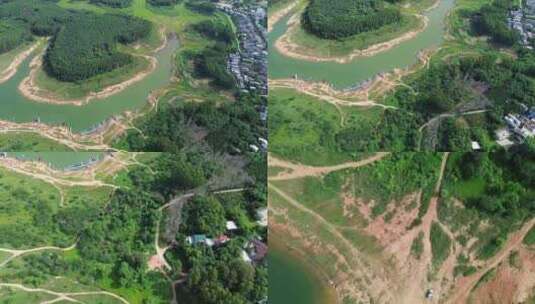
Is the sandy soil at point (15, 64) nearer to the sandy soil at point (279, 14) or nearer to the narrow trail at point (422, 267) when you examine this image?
Answer: the sandy soil at point (279, 14)

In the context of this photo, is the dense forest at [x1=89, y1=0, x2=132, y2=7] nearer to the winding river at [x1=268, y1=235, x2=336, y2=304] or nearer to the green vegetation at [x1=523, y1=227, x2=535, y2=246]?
the winding river at [x1=268, y1=235, x2=336, y2=304]

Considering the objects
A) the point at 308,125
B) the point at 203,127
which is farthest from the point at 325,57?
the point at 203,127

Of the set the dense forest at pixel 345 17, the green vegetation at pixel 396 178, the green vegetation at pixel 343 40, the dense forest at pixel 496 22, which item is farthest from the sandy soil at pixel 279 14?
the green vegetation at pixel 396 178

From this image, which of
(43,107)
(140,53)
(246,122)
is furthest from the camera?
(140,53)

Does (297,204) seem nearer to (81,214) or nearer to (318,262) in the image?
(318,262)

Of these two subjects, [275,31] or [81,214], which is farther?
[275,31]

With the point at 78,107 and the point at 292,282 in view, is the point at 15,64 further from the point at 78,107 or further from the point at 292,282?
the point at 292,282

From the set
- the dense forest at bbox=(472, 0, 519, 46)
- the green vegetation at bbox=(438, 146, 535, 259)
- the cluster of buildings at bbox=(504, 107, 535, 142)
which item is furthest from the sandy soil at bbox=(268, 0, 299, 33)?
the cluster of buildings at bbox=(504, 107, 535, 142)

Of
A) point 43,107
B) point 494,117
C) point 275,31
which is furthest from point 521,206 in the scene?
point 43,107
